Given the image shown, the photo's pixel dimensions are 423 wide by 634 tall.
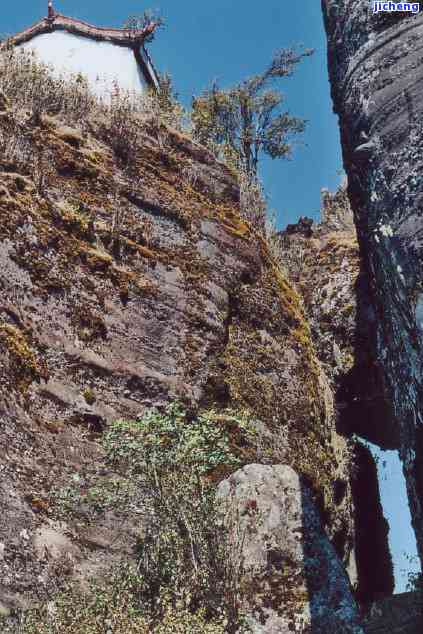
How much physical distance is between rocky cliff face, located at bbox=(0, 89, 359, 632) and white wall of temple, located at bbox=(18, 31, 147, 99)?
497 cm

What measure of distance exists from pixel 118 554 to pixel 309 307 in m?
5.88

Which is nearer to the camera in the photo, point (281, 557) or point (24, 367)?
point (281, 557)

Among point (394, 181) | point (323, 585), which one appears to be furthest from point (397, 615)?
point (394, 181)

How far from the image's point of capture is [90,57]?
46.5 ft

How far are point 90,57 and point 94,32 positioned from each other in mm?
885

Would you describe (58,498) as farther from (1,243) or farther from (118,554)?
(1,243)

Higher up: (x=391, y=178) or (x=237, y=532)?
(x=391, y=178)

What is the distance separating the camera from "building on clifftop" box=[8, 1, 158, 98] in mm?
14039

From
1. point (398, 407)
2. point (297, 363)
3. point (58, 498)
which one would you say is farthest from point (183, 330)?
point (398, 407)

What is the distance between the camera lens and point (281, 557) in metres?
5.68

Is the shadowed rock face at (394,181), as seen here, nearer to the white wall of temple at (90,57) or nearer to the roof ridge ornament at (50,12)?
the white wall of temple at (90,57)

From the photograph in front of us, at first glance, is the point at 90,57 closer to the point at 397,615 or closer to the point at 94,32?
the point at 94,32

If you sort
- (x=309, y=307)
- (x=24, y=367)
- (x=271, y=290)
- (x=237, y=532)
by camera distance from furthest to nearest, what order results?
(x=309, y=307), (x=271, y=290), (x=24, y=367), (x=237, y=532)

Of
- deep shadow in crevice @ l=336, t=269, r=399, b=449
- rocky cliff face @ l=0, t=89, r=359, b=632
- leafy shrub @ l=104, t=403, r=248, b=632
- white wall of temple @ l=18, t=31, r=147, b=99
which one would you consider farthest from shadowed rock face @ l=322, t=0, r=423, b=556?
white wall of temple @ l=18, t=31, r=147, b=99
